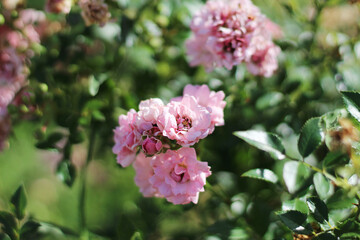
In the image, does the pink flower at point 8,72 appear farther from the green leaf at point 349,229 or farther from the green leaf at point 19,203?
the green leaf at point 349,229

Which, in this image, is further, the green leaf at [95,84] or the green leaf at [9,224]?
the green leaf at [95,84]

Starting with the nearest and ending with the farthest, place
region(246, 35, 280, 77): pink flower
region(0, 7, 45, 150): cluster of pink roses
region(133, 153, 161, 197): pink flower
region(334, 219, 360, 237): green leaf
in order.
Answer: region(334, 219, 360, 237): green leaf → region(133, 153, 161, 197): pink flower → region(246, 35, 280, 77): pink flower → region(0, 7, 45, 150): cluster of pink roses

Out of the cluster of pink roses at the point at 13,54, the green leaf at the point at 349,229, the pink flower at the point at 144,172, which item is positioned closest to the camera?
the green leaf at the point at 349,229

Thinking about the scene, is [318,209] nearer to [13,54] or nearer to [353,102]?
[353,102]

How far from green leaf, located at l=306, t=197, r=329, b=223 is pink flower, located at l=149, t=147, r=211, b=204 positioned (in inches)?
6.9

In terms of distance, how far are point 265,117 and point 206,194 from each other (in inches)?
15.6

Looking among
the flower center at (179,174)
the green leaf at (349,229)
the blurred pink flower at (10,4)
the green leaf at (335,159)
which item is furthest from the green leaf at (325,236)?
the blurred pink flower at (10,4)

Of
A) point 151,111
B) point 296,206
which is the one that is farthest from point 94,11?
point 296,206

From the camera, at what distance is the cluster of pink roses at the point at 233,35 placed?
811 mm

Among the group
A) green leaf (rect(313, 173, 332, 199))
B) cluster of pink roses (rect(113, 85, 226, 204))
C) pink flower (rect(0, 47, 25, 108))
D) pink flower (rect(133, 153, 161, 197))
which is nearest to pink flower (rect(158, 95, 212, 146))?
cluster of pink roses (rect(113, 85, 226, 204))

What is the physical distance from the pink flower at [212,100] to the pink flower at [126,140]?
12 cm

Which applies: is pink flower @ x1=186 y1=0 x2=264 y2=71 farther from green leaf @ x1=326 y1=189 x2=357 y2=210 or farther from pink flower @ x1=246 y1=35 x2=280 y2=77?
green leaf @ x1=326 y1=189 x2=357 y2=210

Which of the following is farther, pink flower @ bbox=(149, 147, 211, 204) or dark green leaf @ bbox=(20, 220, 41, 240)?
dark green leaf @ bbox=(20, 220, 41, 240)

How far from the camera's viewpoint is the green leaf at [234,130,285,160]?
0.70 metres
